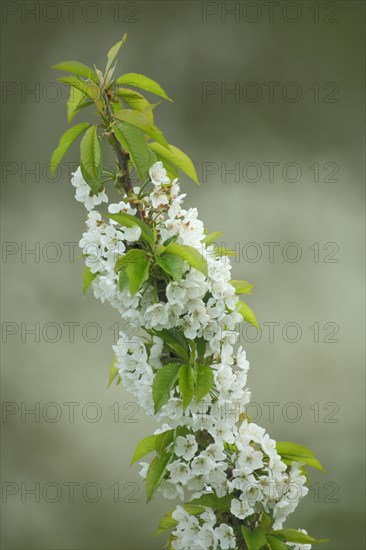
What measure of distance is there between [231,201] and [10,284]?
1.11m

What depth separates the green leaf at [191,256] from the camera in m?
1.58

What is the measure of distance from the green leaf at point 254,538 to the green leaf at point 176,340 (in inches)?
15.2

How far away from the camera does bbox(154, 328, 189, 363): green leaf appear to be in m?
1.66

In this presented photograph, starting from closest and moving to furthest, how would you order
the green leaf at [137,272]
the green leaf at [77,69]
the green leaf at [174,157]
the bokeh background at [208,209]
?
the green leaf at [137,272]
the green leaf at [77,69]
the green leaf at [174,157]
the bokeh background at [208,209]

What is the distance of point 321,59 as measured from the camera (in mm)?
3648

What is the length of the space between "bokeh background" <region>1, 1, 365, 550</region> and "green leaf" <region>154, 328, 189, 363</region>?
1.93m

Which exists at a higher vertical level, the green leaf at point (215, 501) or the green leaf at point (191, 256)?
the green leaf at point (191, 256)

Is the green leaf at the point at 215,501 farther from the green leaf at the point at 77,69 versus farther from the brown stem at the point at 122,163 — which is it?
the green leaf at the point at 77,69

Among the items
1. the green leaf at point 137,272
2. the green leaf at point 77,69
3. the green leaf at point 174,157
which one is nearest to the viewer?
the green leaf at point 137,272

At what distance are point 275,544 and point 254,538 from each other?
66 millimetres

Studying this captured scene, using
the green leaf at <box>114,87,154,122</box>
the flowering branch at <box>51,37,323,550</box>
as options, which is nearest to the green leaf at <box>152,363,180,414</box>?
the flowering branch at <box>51,37,323,550</box>

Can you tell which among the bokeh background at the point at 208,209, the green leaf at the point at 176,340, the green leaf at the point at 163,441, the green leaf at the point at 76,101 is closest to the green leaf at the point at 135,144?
the green leaf at the point at 76,101

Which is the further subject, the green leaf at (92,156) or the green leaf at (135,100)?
the green leaf at (135,100)

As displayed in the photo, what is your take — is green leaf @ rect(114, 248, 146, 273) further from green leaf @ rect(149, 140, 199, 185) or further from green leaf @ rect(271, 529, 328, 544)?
green leaf @ rect(271, 529, 328, 544)
